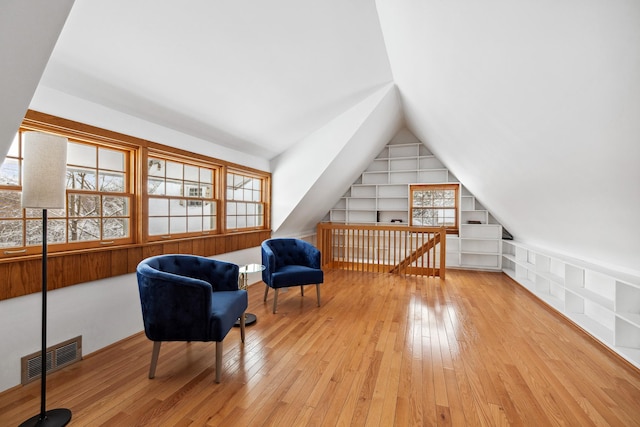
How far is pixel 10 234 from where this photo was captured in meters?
1.90

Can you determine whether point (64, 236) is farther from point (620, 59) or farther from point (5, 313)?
point (620, 59)

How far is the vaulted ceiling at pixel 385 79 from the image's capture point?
1.28 metres

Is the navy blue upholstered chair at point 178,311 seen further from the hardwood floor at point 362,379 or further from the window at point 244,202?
the window at point 244,202

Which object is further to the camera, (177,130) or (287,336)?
(177,130)

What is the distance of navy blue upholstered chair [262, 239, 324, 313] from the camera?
333cm

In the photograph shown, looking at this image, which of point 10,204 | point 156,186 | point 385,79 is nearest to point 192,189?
point 156,186

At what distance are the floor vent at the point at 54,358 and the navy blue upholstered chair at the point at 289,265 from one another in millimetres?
1745

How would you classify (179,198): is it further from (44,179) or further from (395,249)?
(395,249)

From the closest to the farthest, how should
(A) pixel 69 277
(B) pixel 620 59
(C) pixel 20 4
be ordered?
1. (C) pixel 20 4
2. (B) pixel 620 59
3. (A) pixel 69 277

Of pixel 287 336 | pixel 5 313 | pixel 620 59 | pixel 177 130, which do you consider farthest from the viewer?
pixel 177 130

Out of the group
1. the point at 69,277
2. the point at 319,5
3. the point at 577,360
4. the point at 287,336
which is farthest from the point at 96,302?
the point at 577,360

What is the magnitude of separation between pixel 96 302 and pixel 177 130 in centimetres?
187

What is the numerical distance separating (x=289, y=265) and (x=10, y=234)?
265 cm

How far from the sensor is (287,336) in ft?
8.63
